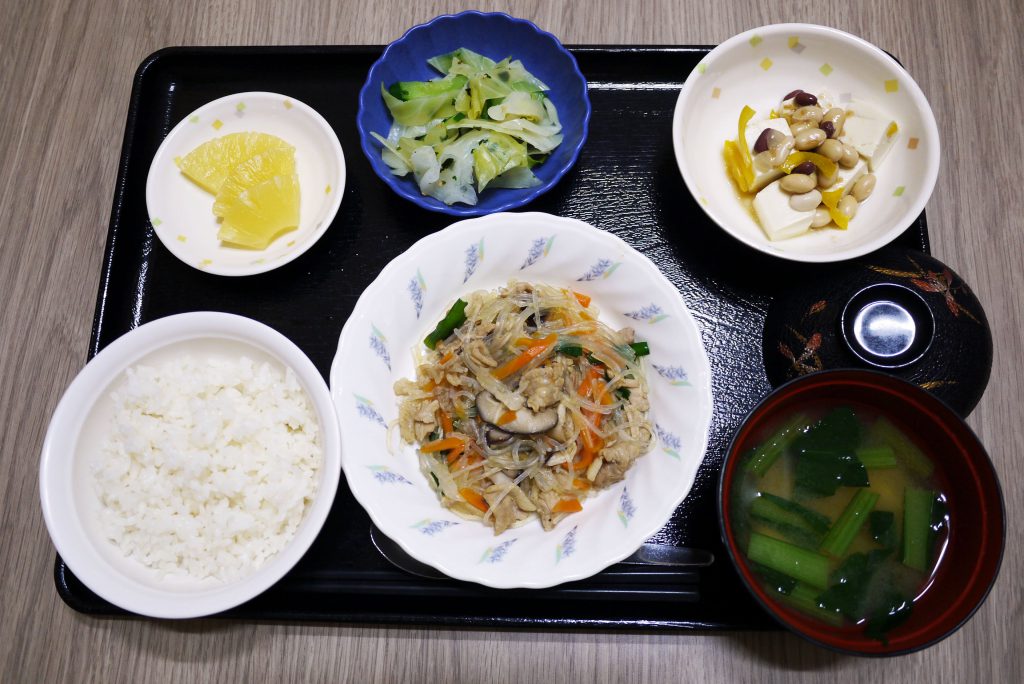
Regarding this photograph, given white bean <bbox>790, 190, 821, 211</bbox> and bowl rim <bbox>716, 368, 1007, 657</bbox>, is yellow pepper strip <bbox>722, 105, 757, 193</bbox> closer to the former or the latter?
white bean <bbox>790, 190, 821, 211</bbox>

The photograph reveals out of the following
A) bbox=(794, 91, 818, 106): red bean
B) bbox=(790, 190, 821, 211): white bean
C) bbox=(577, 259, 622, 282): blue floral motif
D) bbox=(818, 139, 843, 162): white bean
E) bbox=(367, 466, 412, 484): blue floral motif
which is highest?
bbox=(794, 91, 818, 106): red bean

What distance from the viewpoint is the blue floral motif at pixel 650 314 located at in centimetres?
200

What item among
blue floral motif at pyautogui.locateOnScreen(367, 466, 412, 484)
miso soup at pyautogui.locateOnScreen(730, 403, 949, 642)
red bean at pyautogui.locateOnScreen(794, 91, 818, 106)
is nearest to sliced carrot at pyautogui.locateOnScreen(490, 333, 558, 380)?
blue floral motif at pyautogui.locateOnScreen(367, 466, 412, 484)

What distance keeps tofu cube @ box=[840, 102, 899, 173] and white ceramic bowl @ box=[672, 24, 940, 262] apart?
0.03 metres

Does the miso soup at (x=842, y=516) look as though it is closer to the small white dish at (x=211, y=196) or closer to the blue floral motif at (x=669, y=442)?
the blue floral motif at (x=669, y=442)

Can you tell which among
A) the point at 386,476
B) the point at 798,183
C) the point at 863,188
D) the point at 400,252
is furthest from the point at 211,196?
the point at 863,188

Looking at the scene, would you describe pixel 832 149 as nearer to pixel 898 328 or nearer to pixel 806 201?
pixel 806 201

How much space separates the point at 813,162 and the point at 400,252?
1.42 m

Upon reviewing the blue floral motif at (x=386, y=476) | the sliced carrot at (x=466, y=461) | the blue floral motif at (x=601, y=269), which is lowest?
the sliced carrot at (x=466, y=461)

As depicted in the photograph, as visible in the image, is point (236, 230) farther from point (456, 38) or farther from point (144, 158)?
point (456, 38)

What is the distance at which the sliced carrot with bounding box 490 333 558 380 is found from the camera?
6.62 feet

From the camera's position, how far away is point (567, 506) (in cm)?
197

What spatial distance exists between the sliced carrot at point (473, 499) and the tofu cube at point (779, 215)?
1268 mm

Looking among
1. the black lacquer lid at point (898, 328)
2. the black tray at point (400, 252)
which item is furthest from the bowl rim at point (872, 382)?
the black tray at point (400, 252)
